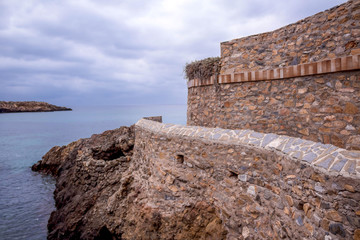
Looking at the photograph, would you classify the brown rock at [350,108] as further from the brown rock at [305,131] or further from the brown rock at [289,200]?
the brown rock at [289,200]

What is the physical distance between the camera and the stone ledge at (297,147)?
3031 millimetres

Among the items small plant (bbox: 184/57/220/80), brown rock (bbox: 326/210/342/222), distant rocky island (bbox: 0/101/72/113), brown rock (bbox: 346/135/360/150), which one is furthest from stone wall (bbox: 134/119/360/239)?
distant rocky island (bbox: 0/101/72/113)

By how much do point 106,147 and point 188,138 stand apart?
236 inches

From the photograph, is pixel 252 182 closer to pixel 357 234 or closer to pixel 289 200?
pixel 289 200

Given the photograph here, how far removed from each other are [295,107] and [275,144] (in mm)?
2906

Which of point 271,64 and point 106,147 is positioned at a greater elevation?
point 271,64

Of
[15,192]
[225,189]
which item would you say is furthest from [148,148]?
[15,192]

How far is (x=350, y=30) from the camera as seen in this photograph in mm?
5801

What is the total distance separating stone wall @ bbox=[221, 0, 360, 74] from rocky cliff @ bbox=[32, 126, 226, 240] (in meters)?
4.62

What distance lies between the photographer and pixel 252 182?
4.89 m

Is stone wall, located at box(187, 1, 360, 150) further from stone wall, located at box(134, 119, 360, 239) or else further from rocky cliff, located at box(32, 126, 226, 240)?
rocky cliff, located at box(32, 126, 226, 240)

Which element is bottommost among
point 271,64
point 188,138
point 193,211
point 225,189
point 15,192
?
point 15,192

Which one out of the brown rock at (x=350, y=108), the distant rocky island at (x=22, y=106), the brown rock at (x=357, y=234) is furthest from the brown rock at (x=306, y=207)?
the distant rocky island at (x=22, y=106)

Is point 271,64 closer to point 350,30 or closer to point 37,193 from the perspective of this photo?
point 350,30
